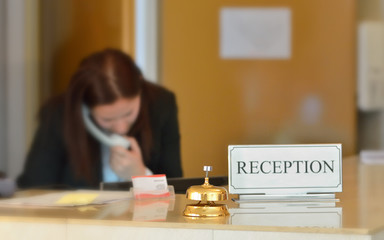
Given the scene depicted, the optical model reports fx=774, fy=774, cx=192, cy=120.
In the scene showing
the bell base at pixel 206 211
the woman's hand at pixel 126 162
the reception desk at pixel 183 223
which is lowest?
the woman's hand at pixel 126 162

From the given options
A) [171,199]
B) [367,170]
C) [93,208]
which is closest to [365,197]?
[171,199]

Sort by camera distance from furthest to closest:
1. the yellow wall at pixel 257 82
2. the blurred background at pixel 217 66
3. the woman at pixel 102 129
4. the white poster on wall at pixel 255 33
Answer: the white poster on wall at pixel 255 33 < the yellow wall at pixel 257 82 < the woman at pixel 102 129 < the blurred background at pixel 217 66

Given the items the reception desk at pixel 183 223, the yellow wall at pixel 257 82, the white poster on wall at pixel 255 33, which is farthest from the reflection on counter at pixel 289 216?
the white poster on wall at pixel 255 33

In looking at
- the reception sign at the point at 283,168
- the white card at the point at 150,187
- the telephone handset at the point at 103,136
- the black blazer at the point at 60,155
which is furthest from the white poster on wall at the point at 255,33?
the reception sign at the point at 283,168

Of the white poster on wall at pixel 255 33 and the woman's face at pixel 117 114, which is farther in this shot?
the white poster on wall at pixel 255 33

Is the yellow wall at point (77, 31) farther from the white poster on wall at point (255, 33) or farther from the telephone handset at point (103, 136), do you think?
the white poster on wall at point (255, 33)

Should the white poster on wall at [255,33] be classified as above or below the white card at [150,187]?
above

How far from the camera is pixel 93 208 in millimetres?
1246

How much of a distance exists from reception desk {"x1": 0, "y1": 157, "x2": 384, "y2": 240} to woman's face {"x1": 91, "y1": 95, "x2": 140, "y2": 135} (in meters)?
0.81

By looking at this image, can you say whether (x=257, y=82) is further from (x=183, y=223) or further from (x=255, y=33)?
(x=183, y=223)

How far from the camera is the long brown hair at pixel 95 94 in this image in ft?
6.74

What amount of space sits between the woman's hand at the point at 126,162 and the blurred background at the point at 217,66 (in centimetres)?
14

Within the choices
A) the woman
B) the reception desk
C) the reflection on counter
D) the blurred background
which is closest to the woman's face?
the woman

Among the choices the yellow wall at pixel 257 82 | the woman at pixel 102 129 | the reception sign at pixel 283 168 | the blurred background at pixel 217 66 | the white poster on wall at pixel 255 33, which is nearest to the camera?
the reception sign at pixel 283 168
